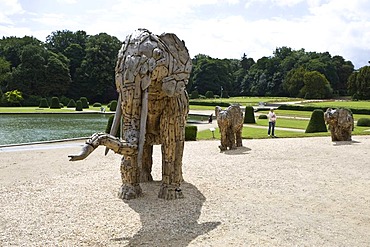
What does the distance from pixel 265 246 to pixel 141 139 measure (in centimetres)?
223

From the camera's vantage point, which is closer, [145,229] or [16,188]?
[145,229]

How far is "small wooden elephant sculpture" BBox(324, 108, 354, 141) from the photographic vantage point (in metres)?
14.5

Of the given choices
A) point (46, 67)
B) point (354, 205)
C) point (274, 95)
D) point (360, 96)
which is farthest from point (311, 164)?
point (274, 95)

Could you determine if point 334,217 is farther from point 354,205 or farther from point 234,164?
point 234,164

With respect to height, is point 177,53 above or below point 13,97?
above

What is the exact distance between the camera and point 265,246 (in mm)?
5008

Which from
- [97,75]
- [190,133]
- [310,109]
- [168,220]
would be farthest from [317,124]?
[97,75]

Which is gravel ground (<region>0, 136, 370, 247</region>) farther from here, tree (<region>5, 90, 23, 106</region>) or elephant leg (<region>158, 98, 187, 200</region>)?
tree (<region>5, 90, 23, 106</region>)

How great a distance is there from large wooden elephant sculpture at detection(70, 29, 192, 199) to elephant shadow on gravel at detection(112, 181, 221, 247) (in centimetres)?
25

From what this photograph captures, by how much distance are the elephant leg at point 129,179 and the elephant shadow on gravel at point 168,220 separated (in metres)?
0.12

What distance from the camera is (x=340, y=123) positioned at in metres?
14.4

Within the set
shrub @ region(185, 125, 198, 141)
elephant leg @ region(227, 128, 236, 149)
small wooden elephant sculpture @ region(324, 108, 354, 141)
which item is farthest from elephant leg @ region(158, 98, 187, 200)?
small wooden elephant sculpture @ region(324, 108, 354, 141)

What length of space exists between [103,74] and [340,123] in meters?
40.5

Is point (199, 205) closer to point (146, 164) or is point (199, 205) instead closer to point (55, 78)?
point (146, 164)
